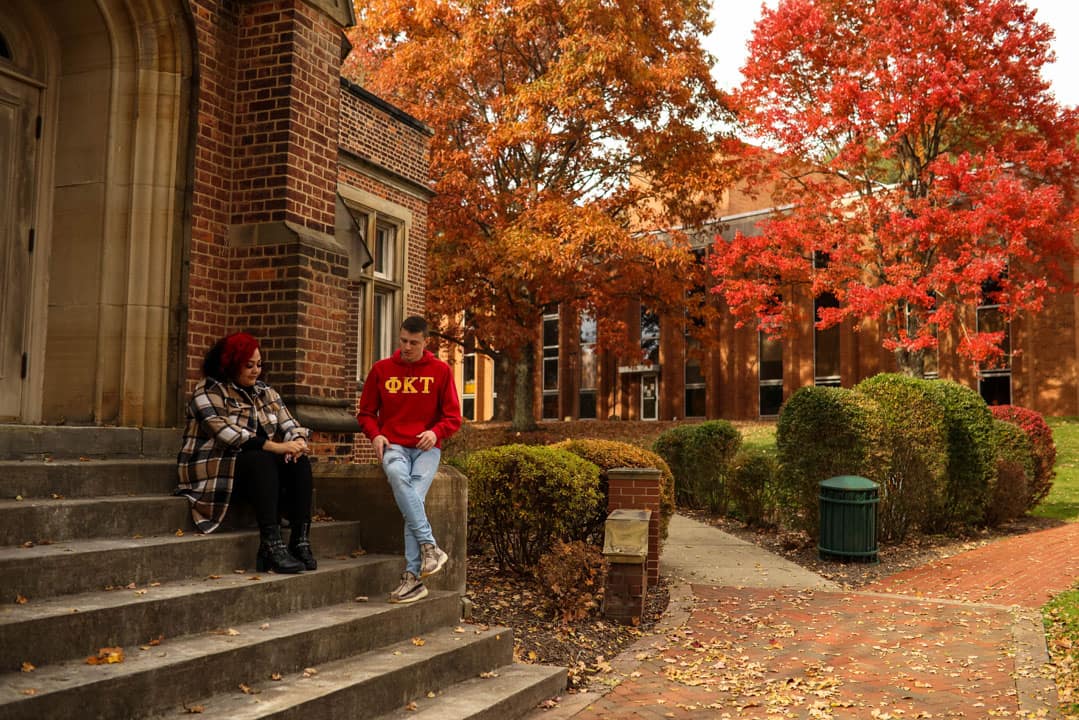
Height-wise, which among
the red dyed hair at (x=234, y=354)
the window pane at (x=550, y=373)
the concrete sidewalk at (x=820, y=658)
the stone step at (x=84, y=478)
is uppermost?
the window pane at (x=550, y=373)

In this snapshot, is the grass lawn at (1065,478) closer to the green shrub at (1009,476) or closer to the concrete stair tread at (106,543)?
the green shrub at (1009,476)

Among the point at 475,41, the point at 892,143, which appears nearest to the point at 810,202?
the point at 892,143

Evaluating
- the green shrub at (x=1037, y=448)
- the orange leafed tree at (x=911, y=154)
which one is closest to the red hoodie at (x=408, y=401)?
the green shrub at (x=1037, y=448)

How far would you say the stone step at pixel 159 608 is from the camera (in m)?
3.72

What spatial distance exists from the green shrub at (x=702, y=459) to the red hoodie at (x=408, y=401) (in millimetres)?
9207

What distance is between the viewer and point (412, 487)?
19.4 ft

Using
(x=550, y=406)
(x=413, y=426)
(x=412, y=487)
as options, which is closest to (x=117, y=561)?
(x=412, y=487)

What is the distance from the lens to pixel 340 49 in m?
7.69

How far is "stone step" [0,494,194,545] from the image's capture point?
4.50 m

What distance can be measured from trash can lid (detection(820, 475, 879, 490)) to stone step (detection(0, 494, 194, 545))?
787cm

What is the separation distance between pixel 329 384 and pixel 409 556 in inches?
73.9

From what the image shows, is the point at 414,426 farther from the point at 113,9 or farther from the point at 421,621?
the point at 113,9

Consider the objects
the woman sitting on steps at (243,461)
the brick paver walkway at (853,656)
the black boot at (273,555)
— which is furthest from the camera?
the brick paver walkway at (853,656)

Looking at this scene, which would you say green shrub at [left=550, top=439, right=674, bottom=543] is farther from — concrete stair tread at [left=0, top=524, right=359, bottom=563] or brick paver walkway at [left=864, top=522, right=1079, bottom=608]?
concrete stair tread at [left=0, top=524, right=359, bottom=563]
